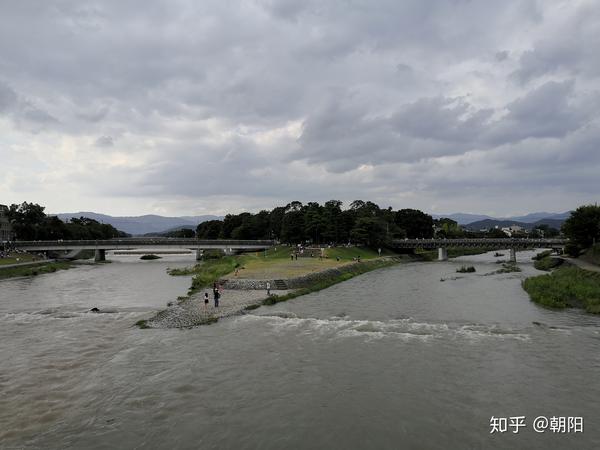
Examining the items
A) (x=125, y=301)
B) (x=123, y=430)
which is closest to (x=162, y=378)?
(x=123, y=430)

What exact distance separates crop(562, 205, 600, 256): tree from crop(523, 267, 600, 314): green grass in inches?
1162

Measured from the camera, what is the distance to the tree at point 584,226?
72.5 meters

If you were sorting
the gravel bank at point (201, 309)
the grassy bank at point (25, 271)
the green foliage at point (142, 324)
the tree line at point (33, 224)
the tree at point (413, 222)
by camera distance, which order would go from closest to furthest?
the green foliage at point (142, 324)
the gravel bank at point (201, 309)
the grassy bank at point (25, 271)
the tree line at point (33, 224)
the tree at point (413, 222)

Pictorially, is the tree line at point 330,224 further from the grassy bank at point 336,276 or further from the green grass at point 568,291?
the green grass at point 568,291

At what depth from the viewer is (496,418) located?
15.9m

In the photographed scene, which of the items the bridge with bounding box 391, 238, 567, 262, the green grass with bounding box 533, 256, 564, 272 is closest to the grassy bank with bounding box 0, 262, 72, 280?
the bridge with bounding box 391, 238, 567, 262

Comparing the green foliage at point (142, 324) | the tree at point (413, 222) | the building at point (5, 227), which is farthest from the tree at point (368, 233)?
the building at point (5, 227)

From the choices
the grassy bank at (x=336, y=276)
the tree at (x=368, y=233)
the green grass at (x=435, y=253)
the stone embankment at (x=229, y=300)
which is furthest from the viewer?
the green grass at (x=435, y=253)

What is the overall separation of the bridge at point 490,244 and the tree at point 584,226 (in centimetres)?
1914

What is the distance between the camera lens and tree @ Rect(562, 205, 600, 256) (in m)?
72.5

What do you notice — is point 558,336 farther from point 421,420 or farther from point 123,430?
point 123,430

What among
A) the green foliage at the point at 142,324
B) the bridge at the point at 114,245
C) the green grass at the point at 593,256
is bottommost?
the green foliage at the point at 142,324

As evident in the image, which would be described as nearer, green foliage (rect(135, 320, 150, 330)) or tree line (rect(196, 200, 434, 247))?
green foliage (rect(135, 320, 150, 330))

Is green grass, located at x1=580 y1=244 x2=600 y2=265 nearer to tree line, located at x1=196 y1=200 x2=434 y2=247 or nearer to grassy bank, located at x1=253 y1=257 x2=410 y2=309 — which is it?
grassy bank, located at x1=253 y1=257 x2=410 y2=309
